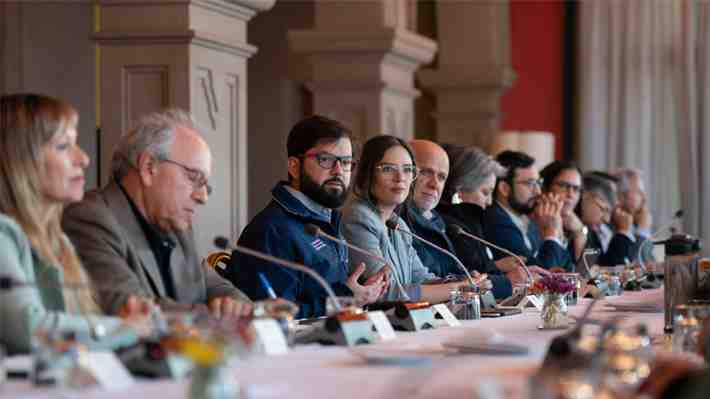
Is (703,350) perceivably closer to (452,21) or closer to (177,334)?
(177,334)

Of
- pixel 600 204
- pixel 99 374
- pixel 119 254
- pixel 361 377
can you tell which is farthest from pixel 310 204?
pixel 600 204

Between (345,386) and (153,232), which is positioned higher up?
(153,232)

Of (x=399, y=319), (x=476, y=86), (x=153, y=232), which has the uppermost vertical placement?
(x=476, y=86)

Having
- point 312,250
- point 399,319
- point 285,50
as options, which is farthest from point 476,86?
point 399,319

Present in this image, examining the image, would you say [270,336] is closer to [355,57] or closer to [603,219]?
[355,57]

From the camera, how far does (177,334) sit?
2213 millimetres

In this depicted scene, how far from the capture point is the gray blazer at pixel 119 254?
111 inches

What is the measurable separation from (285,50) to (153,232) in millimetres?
6525

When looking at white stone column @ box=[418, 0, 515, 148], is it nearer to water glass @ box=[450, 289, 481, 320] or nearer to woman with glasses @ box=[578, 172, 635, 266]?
woman with glasses @ box=[578, 172, 635, 266]

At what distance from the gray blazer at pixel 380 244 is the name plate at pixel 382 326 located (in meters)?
0.95

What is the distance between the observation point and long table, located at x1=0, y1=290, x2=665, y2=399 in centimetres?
192

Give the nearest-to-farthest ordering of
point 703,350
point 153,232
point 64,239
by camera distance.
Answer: point 703,350 → point 64,239 → point 153,232

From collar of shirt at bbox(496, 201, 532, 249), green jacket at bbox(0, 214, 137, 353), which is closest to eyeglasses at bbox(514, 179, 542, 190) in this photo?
collar of shirt at bbox(496, 201, 532, 249)

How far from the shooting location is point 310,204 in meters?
3.88
